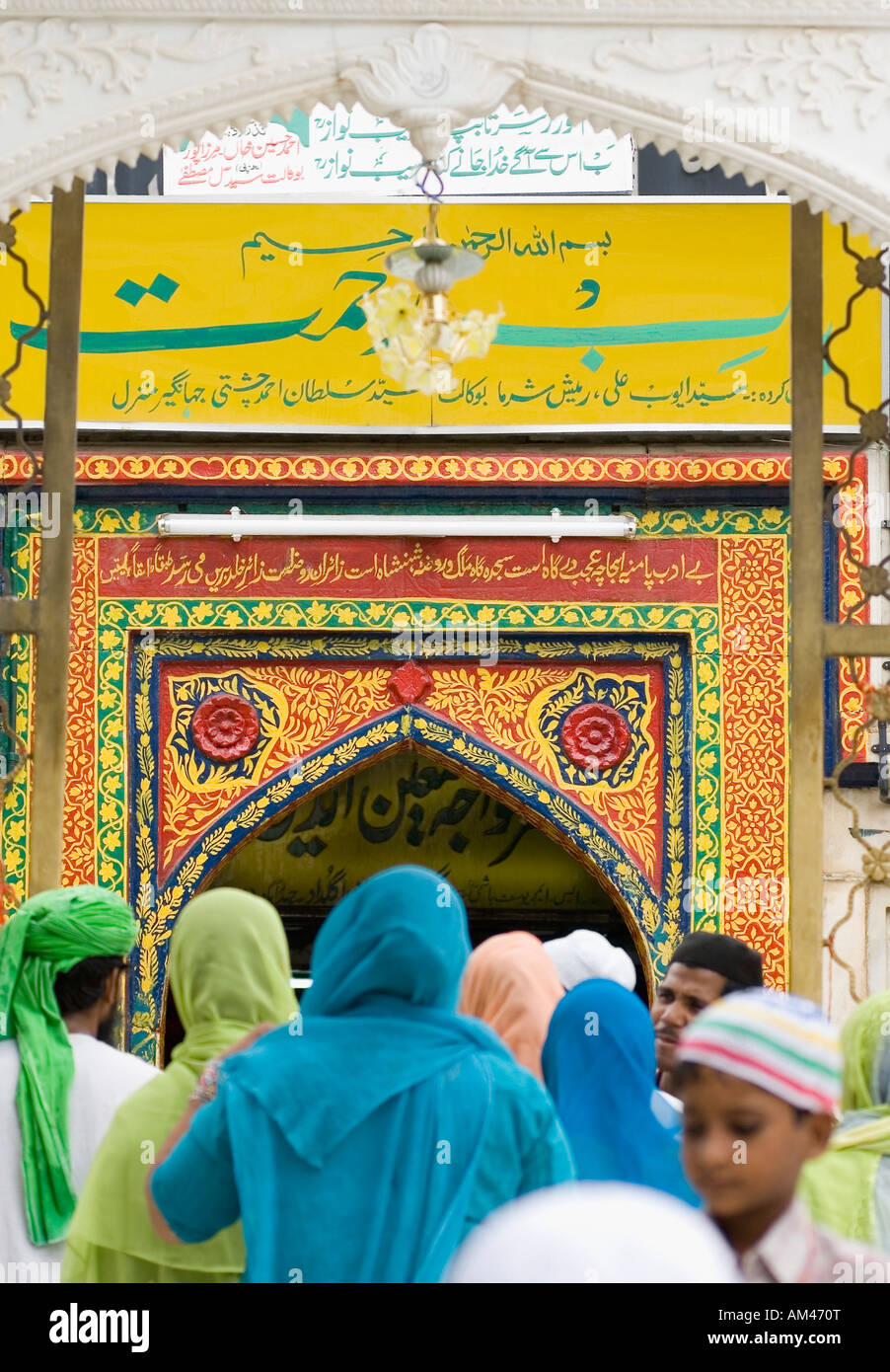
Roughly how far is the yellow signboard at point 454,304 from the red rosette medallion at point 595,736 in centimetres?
96

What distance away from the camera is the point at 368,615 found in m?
6.18

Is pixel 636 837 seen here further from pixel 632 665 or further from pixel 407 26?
pixel 407 26

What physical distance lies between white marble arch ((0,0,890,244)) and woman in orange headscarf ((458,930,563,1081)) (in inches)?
44.4

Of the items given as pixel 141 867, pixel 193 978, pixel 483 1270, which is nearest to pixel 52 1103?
pixel 193 978

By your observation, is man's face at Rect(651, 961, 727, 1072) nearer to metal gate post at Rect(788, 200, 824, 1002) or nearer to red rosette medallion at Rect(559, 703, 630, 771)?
metal gate post at Rect(788, 200, 824, 1002)

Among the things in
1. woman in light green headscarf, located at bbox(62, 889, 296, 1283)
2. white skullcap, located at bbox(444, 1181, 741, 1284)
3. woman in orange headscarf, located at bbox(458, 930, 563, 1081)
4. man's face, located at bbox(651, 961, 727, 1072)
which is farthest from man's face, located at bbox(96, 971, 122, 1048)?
white skullcap, located at bbox(444, 1181, 741, 1284)

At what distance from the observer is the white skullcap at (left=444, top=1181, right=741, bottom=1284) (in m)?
0.99

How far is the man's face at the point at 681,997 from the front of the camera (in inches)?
92.9
